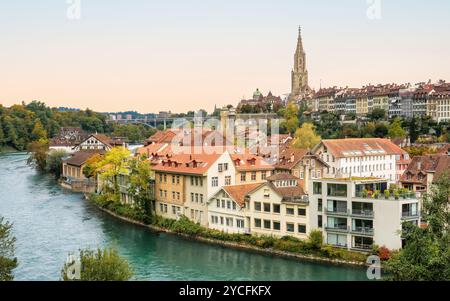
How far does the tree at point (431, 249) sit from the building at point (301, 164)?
12345 mm

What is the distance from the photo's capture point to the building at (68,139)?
1715 inches

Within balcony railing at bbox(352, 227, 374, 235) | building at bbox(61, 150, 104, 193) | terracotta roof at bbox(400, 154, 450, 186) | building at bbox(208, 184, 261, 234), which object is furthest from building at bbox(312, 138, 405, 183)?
building at bbox(61, 150, 104, 193)

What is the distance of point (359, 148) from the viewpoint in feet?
83.9

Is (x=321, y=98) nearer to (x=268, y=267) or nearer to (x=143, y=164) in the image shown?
(x=143, y=164)

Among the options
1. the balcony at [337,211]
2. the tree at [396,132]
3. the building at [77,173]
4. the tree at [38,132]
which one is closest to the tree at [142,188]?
the balcony at [337,211]

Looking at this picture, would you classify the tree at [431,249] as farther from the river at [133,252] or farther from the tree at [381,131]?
the tree at [381,131]

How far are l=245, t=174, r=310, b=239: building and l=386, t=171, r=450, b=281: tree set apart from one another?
600cm

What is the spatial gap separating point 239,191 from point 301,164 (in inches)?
223

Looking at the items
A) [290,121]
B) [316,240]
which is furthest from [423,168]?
[290,121]

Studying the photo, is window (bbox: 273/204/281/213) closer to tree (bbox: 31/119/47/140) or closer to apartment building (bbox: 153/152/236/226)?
apartment building (bbox: 153/152/236/226)

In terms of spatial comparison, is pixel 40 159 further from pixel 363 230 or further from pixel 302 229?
pixel 363 230

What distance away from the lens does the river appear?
12594 millimetres

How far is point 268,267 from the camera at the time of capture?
13219 millimetres
